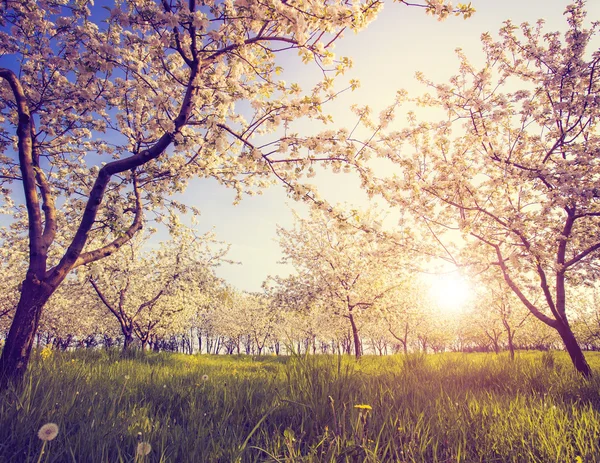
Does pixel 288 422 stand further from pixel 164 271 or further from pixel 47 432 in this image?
pixel 164 271

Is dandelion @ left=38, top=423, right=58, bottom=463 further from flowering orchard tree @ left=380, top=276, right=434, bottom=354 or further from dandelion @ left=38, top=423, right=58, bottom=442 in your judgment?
flowering orchard tree @ left=380, top=276, right=434, bottom=354

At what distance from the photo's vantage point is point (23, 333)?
4.53m

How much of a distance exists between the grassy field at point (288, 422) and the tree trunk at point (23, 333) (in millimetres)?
322

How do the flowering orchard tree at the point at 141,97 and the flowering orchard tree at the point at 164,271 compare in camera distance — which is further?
the flowering orchard tree at the point at 164,271

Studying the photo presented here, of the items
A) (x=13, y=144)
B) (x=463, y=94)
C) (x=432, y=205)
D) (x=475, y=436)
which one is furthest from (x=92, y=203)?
(x=463, y=94)

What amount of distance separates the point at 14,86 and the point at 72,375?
15.9 feet

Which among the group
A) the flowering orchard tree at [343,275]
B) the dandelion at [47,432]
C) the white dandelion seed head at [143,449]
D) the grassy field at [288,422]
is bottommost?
the grassy field at [288,422]

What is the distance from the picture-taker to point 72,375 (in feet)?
14.4

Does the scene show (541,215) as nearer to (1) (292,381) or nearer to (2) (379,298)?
(1) (292,381)

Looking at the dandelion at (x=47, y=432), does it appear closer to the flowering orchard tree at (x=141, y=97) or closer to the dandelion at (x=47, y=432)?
the dandelion at (x=47, y=432)

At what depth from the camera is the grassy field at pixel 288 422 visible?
237 cm

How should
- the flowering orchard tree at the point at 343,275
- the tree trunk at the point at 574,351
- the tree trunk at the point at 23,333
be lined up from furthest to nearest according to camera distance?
the flowering orchard tree at the point at 343,275 < the tree trunk at the point at 574,351 < the tree trunk at the point at 23,333

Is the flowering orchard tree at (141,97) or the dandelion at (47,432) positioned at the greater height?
the flowering orchard tree at (141,97)

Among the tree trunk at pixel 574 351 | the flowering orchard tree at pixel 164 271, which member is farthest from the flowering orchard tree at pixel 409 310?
the flowering orchard tree at pixel 164 271
